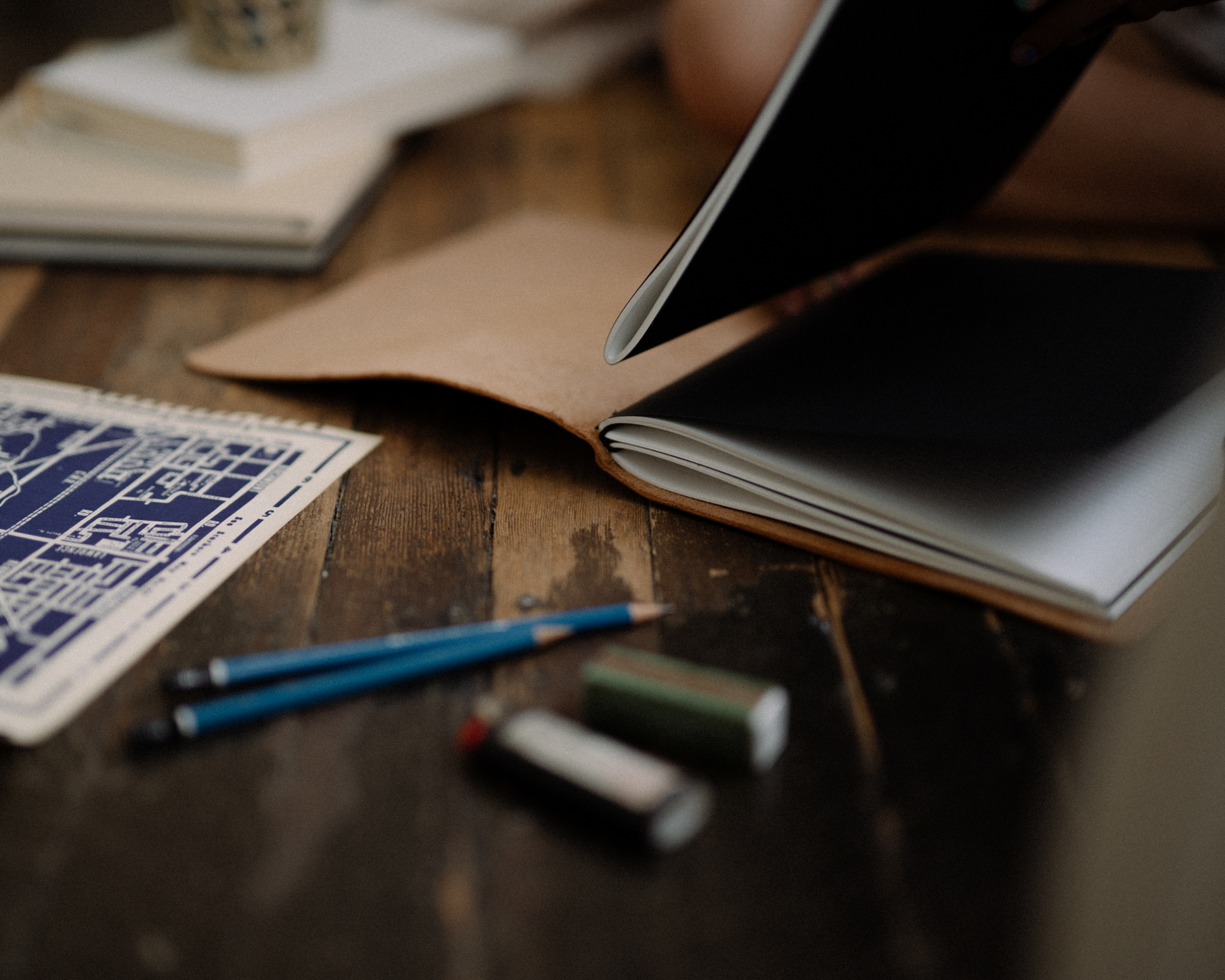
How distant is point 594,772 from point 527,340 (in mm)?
421

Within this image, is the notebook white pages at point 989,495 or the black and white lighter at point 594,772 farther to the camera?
the notebook white pages at point 989,495

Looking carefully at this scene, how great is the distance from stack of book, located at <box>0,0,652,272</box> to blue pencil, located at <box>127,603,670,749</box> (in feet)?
2.13

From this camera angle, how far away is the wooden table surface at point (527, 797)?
0.38 meters

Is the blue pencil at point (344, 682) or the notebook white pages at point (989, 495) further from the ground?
the notebook white pages at point (989, 495)

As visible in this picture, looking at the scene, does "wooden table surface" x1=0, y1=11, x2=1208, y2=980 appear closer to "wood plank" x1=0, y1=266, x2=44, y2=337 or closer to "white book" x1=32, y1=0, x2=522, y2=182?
"wood plank" x1=0, y1=266, x2=44, y2=337

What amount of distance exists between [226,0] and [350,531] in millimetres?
796

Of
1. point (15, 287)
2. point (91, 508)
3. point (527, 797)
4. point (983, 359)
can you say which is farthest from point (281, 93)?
point (527, 797)

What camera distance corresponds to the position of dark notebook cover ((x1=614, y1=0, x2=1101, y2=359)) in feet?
1.71

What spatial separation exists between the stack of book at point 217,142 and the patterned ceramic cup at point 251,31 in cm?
2

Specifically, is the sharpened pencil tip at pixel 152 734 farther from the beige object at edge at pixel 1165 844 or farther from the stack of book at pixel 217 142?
the stack of book at pixel 217 142

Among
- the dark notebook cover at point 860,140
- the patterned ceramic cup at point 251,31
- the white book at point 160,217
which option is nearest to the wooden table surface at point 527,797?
the dark notebook cover at point 860,140

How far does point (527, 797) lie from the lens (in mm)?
427

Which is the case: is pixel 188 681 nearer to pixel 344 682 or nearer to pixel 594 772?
pixel 344 682

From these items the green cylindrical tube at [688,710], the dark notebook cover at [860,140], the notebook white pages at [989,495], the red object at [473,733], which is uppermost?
the dark notebook cover at [860,140]
